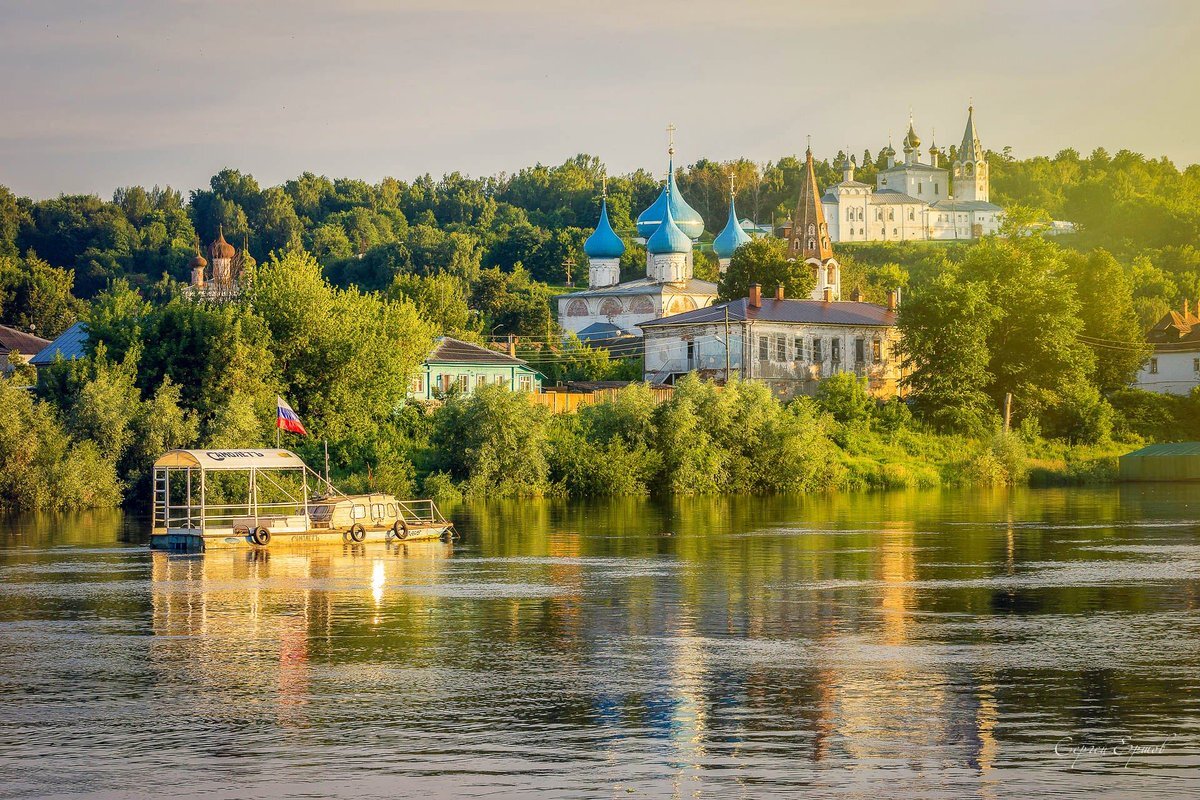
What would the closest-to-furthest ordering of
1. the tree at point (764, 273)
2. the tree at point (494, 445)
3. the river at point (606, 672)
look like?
the river at point (606, 672), the tree at point (494, 445), the tree at point (764, 273)

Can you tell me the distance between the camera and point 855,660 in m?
23.8

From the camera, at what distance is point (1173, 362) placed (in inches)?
4126

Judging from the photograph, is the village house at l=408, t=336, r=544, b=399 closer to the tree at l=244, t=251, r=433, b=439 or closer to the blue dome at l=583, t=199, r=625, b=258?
the tree at l=244, t=251, r=433, b=439

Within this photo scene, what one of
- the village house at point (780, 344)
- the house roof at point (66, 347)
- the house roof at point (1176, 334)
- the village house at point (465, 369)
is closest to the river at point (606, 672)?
the house roof at point (66, 347)

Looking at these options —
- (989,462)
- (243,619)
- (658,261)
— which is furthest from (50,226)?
(243,619)

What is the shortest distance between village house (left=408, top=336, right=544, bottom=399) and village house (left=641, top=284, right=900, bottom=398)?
7.77 metres

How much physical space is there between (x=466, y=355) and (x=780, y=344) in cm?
1728

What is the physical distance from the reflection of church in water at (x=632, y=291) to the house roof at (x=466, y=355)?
103 feet

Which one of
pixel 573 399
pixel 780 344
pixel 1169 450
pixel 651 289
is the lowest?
pixel 1169 450

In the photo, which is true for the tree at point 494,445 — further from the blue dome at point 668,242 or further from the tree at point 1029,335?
the blue dome at point 668,242

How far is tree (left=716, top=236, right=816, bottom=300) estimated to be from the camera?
100m

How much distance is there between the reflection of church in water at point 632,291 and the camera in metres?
122

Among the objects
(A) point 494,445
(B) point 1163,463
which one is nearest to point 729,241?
(B) point 1163,463

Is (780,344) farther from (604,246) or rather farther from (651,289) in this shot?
(604,246)
